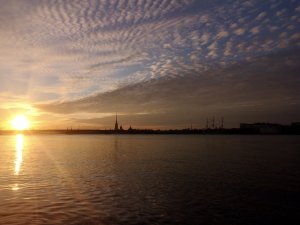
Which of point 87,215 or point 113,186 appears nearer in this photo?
point 87,215

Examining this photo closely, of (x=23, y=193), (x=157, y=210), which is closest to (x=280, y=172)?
(x=157, y=210)

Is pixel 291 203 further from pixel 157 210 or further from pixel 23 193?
pixel 23 193

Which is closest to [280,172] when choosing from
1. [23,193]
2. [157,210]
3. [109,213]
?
[157,210]

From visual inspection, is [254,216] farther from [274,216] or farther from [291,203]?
[291,203]

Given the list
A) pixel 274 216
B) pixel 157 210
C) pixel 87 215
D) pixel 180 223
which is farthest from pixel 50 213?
pixel 274 216

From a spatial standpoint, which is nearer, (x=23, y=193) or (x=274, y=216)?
(x=274, y=216)

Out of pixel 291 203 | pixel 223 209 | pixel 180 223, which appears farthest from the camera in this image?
pixel 291 203

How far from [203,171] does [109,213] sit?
82.0 feet

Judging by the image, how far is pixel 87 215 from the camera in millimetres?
23281

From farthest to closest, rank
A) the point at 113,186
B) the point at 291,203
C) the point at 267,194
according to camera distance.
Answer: the point at 113,186 → the point at 267,194 → the point at 291,203

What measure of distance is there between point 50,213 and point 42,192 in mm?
8352

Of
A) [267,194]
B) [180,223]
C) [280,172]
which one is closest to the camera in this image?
[180,223]

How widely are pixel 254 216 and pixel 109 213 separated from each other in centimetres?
1047

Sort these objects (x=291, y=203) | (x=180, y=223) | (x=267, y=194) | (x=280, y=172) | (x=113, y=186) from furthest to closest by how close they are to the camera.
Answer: (x=280, y=172) → (x=113, y=186) → (x=267, y=194) → (x=291, y=203) → (x=180, y=223)
